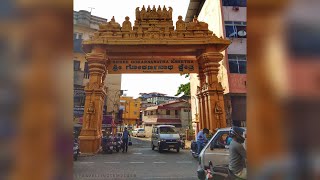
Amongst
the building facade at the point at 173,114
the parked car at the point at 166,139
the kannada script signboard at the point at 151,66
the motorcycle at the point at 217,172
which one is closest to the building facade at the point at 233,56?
the parked car at the point at 166,139

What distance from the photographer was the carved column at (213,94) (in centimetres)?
1095

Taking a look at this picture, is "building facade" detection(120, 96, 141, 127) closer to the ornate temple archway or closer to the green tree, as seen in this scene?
the green tree

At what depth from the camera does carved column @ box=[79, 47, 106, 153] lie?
11.3 metres

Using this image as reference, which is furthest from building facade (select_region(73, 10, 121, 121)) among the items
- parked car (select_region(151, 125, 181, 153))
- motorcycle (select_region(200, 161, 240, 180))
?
motorcycle (select_region(200, 161, 240, 180))

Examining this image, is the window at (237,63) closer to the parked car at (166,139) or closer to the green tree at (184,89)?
the parked car at (166,139)

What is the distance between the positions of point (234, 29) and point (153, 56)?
21.7 ft

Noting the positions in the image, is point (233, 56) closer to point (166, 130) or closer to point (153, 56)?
point (153, 56)

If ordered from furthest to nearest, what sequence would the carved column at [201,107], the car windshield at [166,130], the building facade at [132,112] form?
the building facade at [132,112], the car windshield at [166,130], the carved column at [201,107]

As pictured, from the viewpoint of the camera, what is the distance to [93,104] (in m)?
11.5
